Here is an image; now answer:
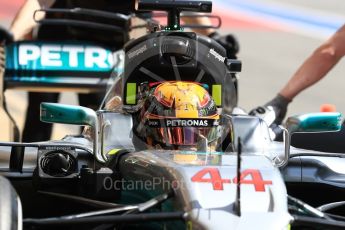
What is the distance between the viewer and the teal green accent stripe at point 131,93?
6613 millimetres

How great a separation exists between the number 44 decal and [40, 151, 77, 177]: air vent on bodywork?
100 cm

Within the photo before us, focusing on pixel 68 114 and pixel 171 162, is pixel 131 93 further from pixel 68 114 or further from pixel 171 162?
pixel 171 162

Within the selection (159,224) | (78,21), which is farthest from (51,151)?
(78,21)

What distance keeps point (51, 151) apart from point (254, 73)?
1179 centimetres

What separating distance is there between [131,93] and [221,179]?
1695 mm

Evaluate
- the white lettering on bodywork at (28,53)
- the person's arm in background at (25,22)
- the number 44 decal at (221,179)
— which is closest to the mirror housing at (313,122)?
the number 44 decal at (221,179)

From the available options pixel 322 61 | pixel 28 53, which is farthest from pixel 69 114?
pixel 322 61

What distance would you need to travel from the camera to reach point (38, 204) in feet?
20.1

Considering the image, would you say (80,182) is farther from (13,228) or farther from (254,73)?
(254,73)

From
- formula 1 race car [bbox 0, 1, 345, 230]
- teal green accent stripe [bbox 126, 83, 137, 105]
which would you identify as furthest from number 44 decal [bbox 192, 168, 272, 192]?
teal green accent stripe [bbox 126, 83, 137, 105]

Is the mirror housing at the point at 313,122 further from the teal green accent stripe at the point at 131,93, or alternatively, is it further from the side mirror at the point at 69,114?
the teal green accent stripe at the point at 131,93

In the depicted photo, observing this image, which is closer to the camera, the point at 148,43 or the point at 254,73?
the point at 148,43

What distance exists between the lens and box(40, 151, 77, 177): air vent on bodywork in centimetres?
582

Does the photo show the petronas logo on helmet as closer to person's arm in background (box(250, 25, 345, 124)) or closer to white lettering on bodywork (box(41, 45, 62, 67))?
white lettering on bodywork (box(41, 45, 62, 67))
